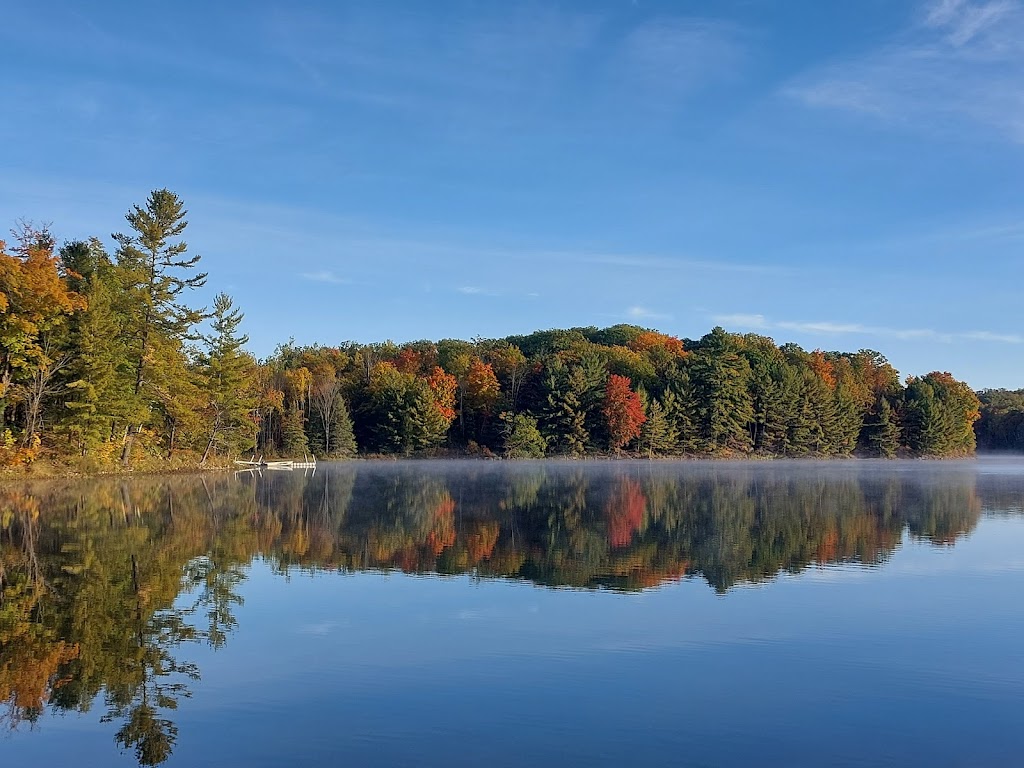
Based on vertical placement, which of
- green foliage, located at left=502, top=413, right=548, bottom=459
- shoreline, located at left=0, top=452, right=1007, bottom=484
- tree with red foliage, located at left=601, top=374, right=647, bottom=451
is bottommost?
shoreline, located at left=0, top=452, right=1007, bottom=484

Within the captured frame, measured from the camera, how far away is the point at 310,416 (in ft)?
275

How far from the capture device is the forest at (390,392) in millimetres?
39062

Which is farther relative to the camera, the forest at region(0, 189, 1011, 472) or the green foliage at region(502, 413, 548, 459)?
the green foliage at region(502, 413, 548, 459)

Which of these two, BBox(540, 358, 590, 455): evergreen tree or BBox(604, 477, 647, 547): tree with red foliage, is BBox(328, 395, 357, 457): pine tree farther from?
BBox(604, 477, 647, 547): tree with red foliage

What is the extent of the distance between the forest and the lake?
18.5 metres

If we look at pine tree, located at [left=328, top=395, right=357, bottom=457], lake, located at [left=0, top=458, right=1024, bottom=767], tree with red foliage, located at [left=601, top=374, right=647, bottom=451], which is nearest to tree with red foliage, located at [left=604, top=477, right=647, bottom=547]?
lake, located at [left=0, top=458, right=1024, bottom=767]

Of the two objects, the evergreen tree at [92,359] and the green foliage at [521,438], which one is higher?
the evergreen tree at [92,359]

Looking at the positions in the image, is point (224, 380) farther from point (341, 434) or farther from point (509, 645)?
point (509, 645)

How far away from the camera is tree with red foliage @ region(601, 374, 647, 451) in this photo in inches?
3295

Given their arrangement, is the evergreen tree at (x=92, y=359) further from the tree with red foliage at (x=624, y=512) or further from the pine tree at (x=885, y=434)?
the pine tree at (x=885, y=434)

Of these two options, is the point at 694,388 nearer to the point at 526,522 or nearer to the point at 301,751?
the point at 526,522

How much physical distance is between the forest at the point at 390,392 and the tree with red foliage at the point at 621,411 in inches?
5.8

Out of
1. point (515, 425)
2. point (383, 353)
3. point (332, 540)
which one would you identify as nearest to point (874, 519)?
point (332, 540)

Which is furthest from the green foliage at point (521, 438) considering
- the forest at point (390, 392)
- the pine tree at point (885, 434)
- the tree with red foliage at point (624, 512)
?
the tree with red foliage at point (624, 512)
